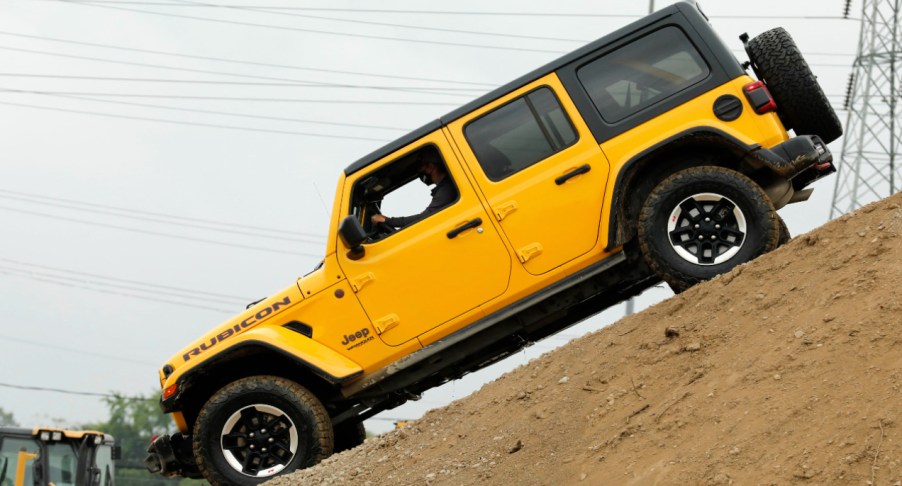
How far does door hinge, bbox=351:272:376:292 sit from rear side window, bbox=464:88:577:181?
1108 mm

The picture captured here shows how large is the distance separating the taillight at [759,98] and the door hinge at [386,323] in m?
2.88

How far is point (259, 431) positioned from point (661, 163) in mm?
3481

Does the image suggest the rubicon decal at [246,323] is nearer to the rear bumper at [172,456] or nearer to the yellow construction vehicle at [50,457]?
the rear bumper at [172,456]

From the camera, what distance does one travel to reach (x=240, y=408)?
8141mm

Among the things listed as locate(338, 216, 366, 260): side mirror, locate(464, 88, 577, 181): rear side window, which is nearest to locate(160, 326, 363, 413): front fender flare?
locate(338, 216, 366, 260): side mirror

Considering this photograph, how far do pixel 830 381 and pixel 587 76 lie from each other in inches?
132

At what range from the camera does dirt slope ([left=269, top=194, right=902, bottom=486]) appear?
5102mm

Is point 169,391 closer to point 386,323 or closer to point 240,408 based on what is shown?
point 240,408

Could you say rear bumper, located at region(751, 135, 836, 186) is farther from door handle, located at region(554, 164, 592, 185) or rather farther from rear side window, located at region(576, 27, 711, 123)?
door handle, located at region(554, 164, 592, 185)

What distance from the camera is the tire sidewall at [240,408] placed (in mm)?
A: 8047

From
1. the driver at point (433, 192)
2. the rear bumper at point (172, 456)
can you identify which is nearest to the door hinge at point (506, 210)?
the driver at point (433, 192)

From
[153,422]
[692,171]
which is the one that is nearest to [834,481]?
[692,171]

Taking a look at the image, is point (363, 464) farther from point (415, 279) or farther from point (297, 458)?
point (415, 279)

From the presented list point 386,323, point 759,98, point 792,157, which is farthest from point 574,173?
point 386,323
